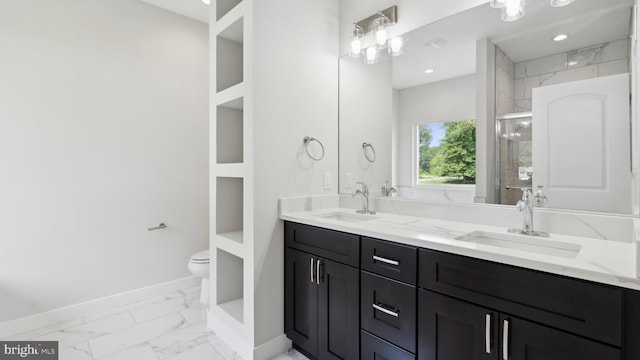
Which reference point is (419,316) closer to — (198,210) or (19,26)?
(198,210)

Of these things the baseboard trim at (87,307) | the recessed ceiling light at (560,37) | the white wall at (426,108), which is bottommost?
the baseboard trim at (87,307)

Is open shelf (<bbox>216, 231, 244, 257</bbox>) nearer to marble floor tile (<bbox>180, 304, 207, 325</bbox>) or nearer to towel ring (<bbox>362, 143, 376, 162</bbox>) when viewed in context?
marble floor tile (<bbox>180, 304, 207, 325</bbox>)

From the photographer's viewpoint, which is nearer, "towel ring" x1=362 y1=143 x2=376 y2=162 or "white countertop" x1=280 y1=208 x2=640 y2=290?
"white countertop" x1=280 y1=208 x2=640 y2=290

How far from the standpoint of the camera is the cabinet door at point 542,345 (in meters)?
0.90

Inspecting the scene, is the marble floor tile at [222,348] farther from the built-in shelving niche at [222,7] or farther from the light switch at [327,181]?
the built-in shelving niche at [222,7]

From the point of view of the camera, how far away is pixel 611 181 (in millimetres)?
1328

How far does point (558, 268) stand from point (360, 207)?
4.69ft

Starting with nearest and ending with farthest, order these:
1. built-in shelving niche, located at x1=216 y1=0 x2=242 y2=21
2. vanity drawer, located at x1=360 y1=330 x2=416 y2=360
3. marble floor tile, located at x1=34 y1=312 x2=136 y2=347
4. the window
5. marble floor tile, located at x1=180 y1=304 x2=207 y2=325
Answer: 1. vanity drawer, located at x1=360 y1=330 x2=416 y2=360
2. the window
3. marble floor tile, located at x1=34 y1=312 x2=136 y2=347
4. built-in shelving niche, located at x1=216 y1=0 x2=242 y2=21
5. marble floor tile, located at x1=180 y1=304 x2=207 y2=325

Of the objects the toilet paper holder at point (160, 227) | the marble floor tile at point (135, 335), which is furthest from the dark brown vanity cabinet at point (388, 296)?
the toilet paper holder at point (160, 227)

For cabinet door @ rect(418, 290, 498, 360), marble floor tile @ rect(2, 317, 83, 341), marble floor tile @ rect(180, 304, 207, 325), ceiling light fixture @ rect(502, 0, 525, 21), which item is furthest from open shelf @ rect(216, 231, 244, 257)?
ceiling light fixture @ rect(502, 0, 525, 21)

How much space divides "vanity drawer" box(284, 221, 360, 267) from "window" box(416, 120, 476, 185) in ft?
2.39

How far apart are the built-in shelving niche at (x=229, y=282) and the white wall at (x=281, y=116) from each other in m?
0.46

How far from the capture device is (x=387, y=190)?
220 cm

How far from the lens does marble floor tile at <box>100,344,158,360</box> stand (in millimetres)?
1918
